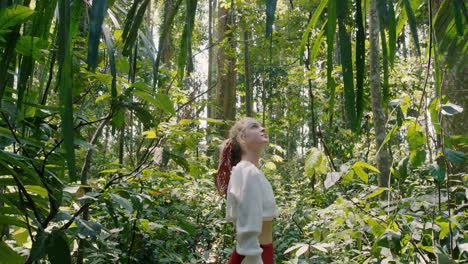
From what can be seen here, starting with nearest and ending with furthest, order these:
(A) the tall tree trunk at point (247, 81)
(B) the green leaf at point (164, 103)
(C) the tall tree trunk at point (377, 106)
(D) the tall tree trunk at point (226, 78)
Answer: (B) the green leaf at point (164, 103) < (C) the tall tree trunk at point (377, 106) < (A) the tall tree trunk at point (247, 81) < (D) the tall tree trunk at point (226, 78)

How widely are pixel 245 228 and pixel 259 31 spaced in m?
4.97

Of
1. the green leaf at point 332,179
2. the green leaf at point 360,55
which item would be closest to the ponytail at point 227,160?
the green leaf at point 332,179

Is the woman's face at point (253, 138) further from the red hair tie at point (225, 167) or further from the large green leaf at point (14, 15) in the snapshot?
the large green leaf at point (14, 15)

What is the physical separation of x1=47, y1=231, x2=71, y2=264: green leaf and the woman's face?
1.57 metres

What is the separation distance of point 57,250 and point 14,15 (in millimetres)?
637

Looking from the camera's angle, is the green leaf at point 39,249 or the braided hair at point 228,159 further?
the braided hair at point 228,159

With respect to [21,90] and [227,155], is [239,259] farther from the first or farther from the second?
[21,90]

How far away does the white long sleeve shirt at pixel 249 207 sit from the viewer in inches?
82.4

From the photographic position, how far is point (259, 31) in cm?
653

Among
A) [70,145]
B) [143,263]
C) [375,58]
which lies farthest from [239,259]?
[375,58]

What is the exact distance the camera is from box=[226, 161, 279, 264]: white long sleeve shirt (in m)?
2.09

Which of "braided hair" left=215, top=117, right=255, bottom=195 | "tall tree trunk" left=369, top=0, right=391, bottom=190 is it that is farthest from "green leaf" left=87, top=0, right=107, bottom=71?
"tall tree trunk" left=369, top=0, right=391, bottom=190

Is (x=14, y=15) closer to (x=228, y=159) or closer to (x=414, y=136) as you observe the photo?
(x=414, y=136)

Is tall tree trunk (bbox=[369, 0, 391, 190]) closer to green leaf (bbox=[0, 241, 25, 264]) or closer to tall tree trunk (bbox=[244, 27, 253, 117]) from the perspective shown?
tall tree trunk (bbox=[244, 27, 253, 117])
